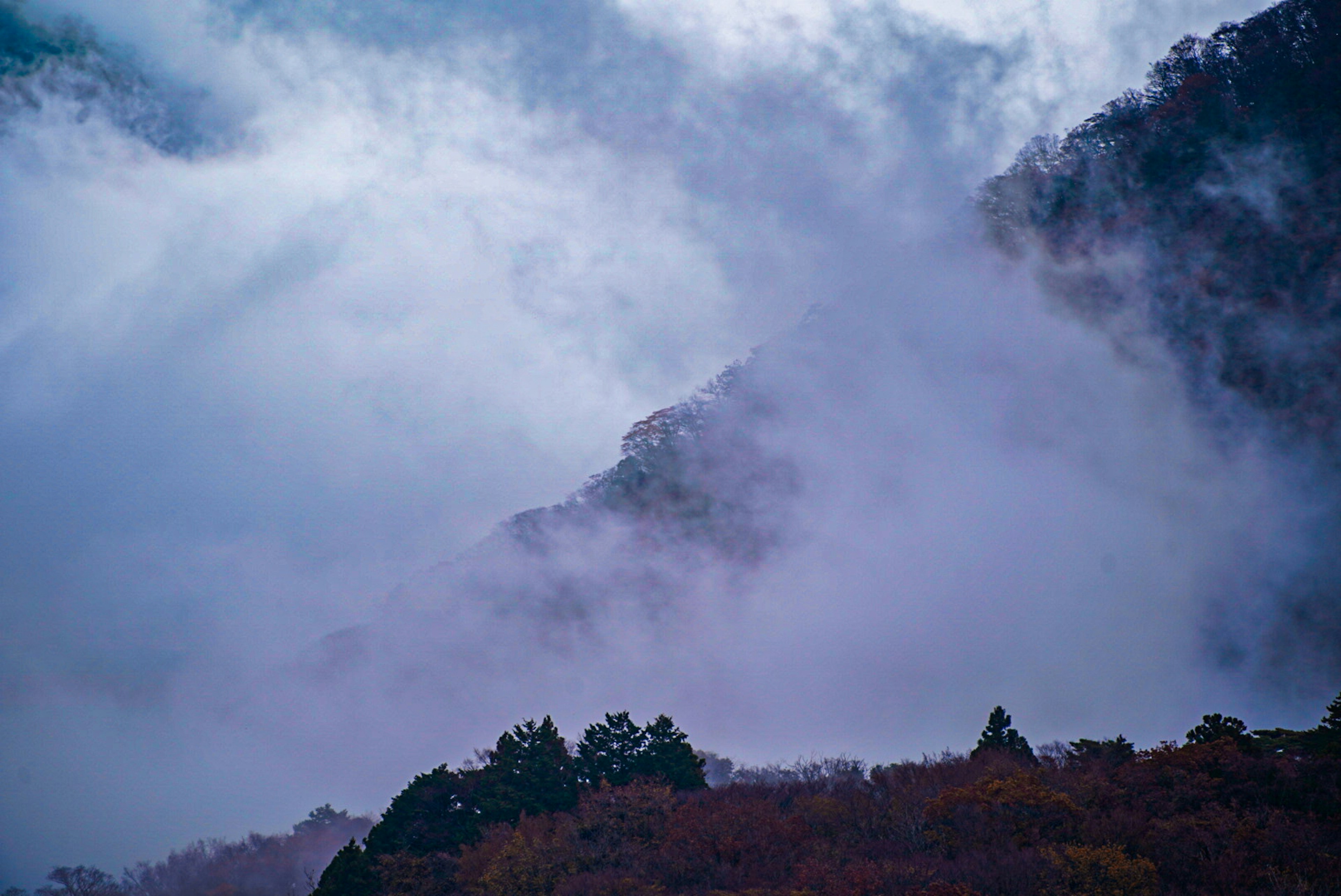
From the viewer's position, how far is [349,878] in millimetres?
34500

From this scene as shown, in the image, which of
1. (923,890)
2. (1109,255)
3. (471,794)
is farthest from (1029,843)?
(1109,255)

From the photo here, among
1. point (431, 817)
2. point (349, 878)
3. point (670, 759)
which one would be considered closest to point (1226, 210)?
point (670, 759)

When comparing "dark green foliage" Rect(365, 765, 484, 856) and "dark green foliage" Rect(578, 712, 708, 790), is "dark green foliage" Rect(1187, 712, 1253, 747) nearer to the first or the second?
"dark green foliage" Rect(578, 712, 708, 790)

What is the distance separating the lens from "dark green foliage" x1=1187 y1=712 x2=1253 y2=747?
95.8 feet

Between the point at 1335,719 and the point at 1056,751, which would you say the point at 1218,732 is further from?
the point at 1056,751

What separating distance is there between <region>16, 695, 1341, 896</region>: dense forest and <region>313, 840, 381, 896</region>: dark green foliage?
7 cm

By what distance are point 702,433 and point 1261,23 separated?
3470 inches

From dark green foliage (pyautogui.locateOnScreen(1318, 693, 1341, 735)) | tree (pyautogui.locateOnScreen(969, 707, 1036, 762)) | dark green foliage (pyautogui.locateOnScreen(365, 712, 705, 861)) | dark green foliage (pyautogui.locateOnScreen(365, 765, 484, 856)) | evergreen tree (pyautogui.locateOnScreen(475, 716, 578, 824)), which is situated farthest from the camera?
evergreen tree (pyautogui.locateOnScreen(475, 716, 578, 824))

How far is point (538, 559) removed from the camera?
5492 inches

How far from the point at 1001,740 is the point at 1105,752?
5.18 meters

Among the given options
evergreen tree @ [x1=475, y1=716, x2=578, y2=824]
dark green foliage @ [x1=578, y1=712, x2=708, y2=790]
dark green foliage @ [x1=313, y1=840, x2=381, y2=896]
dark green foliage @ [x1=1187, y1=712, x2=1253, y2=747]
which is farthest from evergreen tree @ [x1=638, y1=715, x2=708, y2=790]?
dark green foliage @ [x1=1187, y1=712, x2=1253, y2=747]

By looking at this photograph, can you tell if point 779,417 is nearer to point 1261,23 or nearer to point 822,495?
point 822,495

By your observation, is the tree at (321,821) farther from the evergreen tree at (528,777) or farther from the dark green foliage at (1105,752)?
the dark green foliage at (1105,752)

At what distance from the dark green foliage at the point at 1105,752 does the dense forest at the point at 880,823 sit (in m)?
0.13
